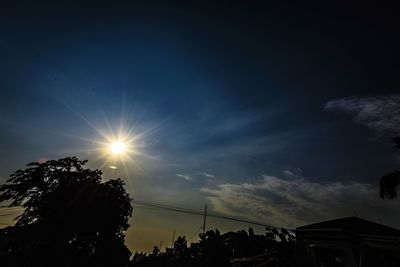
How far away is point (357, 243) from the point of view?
920 centimetres

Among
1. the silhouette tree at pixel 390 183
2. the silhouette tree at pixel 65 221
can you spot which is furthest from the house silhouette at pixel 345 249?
the silhouette tree at pixel 65 221

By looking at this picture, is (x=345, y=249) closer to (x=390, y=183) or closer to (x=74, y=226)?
(x=390, y=183)

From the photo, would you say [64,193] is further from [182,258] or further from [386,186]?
[386,186]

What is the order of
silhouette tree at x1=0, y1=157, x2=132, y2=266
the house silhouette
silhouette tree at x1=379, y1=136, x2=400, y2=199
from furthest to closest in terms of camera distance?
silhouette tree at x1=0, y1=157, x2=132, y2=266
silhouette tree at x1=379, y1=136, x2=400, y2=199
the house silhouette

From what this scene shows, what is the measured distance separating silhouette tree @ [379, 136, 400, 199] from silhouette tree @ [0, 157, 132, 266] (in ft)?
64.9

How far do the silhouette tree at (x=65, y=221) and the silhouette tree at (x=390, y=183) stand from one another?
1979 cm

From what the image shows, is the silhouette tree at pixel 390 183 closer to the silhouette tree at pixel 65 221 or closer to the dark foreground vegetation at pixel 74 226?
the dark foreground vegetation at pixel 74 226

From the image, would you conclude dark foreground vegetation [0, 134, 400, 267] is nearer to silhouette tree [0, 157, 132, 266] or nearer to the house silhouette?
silhouette tree [0, 157, 132, 266]

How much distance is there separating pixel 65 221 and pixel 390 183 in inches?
871

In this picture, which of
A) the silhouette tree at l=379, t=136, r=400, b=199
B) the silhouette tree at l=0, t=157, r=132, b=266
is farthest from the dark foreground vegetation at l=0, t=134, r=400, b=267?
the silhouette tree at l=379, t=136, r=400, b=199

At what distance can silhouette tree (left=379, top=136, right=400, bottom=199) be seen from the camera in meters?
Answer: 15.1

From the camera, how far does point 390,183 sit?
15.3m

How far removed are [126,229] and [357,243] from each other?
20320mm

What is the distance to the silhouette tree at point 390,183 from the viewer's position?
15125mm
